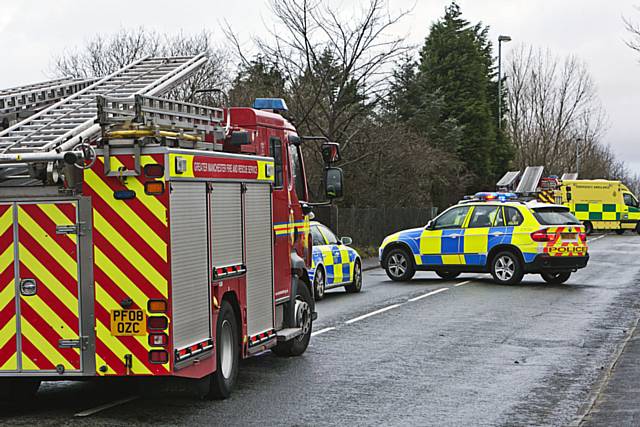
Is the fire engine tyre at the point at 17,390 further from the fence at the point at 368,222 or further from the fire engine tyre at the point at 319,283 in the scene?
the fence at the point at 368,222

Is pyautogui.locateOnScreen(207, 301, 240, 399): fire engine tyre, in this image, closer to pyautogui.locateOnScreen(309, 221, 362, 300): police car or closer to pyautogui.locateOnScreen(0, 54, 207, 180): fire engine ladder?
pyautogui.locateOnScreen(0, 54, 207, 180): fire engine ladder

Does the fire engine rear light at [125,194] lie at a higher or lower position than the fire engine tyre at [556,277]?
higher

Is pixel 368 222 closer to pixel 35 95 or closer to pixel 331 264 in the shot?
pixel 331 264

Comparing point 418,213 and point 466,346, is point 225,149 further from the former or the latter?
point 418,213

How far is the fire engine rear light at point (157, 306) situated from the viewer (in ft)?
26.5

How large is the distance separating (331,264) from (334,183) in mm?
7543

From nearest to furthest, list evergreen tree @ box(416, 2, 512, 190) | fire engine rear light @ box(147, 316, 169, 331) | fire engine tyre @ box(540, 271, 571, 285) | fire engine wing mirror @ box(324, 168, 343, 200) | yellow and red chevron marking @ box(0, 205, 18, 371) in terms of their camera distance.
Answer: fire engine rear light @ box(147, 316, 169, 331) < yellow and red chevron marking @ box(0, 205, 18, 371) < fire engine wing mirror @ box(324, 168, 343, 200) < fire engine tyre @ box(540, 271, 571, 285) < evergreen tree @ box(416, 2, 512, 190)

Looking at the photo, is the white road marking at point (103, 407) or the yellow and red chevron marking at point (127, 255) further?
the white road marking at point (103, 407)

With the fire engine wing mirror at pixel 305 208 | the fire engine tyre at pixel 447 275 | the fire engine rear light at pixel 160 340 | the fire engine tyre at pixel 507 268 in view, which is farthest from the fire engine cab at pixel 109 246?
the fire engine tyre at pixel 447 275

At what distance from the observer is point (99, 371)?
8164 mm

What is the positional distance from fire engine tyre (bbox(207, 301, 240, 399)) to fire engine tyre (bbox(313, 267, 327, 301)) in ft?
29.9

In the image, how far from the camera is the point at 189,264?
332 inches

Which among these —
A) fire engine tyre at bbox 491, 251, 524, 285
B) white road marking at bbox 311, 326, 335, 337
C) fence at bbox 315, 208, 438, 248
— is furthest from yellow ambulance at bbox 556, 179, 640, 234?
white road marking at bbox 311, 326, 335, 337

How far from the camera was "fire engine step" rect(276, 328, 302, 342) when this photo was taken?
11.0 metres
